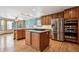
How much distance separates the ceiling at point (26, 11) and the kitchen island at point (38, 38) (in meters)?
0.38

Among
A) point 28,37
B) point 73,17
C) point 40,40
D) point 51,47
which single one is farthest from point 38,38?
point 73,17

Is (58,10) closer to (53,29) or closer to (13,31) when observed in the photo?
(53,29)

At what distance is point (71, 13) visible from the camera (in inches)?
90.7

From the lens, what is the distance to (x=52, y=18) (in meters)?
2.30

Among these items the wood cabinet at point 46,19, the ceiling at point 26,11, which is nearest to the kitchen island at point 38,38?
the wood cabinet at point 46,19

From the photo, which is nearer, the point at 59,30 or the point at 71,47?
the point at 71,47

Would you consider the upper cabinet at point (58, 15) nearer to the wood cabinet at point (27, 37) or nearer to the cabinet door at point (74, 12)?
the cabinet door at point (74, 12)

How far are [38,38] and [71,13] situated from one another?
38.7 inches

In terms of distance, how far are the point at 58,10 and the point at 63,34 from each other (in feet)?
1.92

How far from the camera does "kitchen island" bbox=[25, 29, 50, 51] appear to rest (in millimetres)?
2277

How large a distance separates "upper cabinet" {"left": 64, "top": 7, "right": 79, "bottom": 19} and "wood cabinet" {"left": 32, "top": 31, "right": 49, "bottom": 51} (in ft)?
2.08

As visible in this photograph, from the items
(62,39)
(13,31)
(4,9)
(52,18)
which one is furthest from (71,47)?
(4,9)

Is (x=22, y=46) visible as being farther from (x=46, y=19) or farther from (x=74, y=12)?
(x=74, y=12)

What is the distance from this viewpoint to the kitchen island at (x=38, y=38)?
7.47 feet
